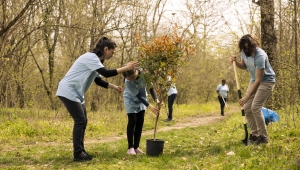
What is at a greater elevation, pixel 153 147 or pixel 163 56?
pixel 163 56

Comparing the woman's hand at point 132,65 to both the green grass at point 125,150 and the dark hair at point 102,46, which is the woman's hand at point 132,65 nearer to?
the dark hair at point 102,46

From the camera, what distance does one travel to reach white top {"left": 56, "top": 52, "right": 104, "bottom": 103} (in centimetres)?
525

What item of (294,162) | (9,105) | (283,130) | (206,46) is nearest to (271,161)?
(294,162)

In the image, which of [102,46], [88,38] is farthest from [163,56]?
[88,38]

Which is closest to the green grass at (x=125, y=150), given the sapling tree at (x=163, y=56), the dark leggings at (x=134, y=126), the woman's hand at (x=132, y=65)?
the dark leggings at (x=134, y=126)

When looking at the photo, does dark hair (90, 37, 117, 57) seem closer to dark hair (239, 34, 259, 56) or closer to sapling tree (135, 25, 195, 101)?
sapling tree (135, 25, 195, 101)

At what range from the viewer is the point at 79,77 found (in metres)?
Result: 5.30

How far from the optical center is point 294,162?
405 cm

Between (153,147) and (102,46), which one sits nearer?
(102,46)

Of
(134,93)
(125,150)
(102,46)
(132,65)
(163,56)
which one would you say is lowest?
(125,150)

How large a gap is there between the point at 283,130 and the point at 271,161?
2921 mm

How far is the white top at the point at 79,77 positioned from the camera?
5250mm

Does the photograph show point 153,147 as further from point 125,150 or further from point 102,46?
point 102,46

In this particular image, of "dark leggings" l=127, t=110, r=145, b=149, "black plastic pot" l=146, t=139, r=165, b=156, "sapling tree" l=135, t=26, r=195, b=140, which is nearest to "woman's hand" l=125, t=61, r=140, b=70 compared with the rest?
"sapling tree" l=135, t=26, r=195, b=140
